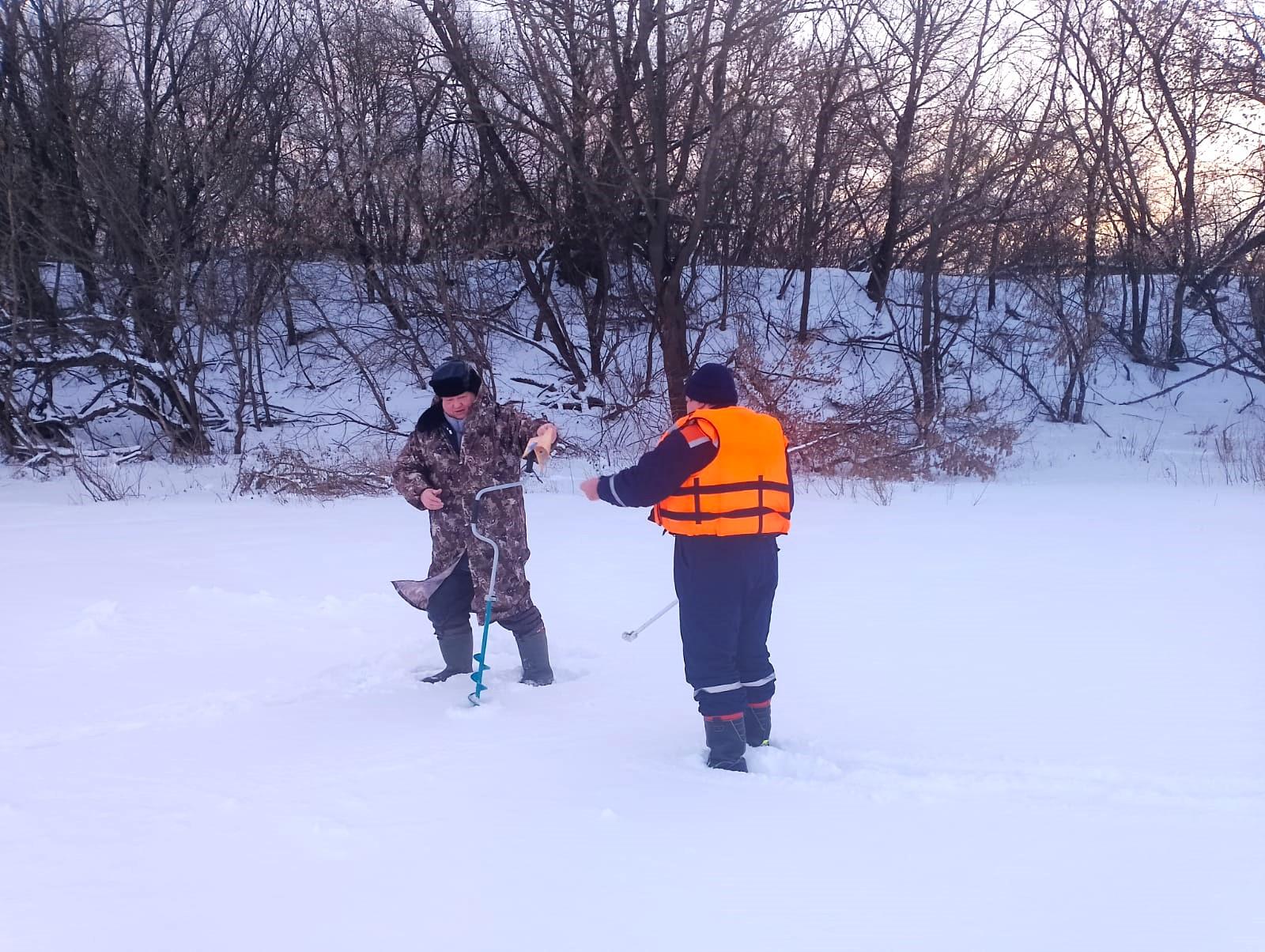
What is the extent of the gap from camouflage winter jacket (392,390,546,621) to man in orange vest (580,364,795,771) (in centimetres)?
108

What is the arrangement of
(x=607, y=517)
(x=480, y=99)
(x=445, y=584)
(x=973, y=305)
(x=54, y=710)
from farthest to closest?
(x=973, y=305) → (x=480, y=99) → (x=607, y=517) → (x=445, y=584) → (x=54, y=710)

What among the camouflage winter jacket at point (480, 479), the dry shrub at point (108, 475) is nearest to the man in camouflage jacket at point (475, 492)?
the camouflage winter jacket at point (480, 479)

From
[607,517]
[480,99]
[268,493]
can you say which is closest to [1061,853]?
[607,517]

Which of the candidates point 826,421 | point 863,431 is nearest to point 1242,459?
point 863,431

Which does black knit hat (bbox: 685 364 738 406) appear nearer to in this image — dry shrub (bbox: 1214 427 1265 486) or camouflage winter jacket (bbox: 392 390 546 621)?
camouflage winter jacket (bbox: 392 390 546 621)

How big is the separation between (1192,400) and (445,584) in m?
20.8

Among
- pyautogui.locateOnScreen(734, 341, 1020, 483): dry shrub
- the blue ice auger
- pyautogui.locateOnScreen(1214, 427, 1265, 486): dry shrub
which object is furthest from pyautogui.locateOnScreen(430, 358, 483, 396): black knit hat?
pyautogui.locateOnScreen(1214, 427, 1265, 486): dry shrub

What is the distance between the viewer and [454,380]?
4.76 m

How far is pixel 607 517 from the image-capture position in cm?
1025

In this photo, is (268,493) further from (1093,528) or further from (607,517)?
(1093,528)

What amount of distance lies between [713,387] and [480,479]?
1511mm

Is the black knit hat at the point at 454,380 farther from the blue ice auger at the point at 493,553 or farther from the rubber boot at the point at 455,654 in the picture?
the rubber boot at the point at 455,654

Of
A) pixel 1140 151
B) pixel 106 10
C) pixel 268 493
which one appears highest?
pixel 106 10

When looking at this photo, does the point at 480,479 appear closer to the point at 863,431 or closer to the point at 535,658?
the point at 535,658
